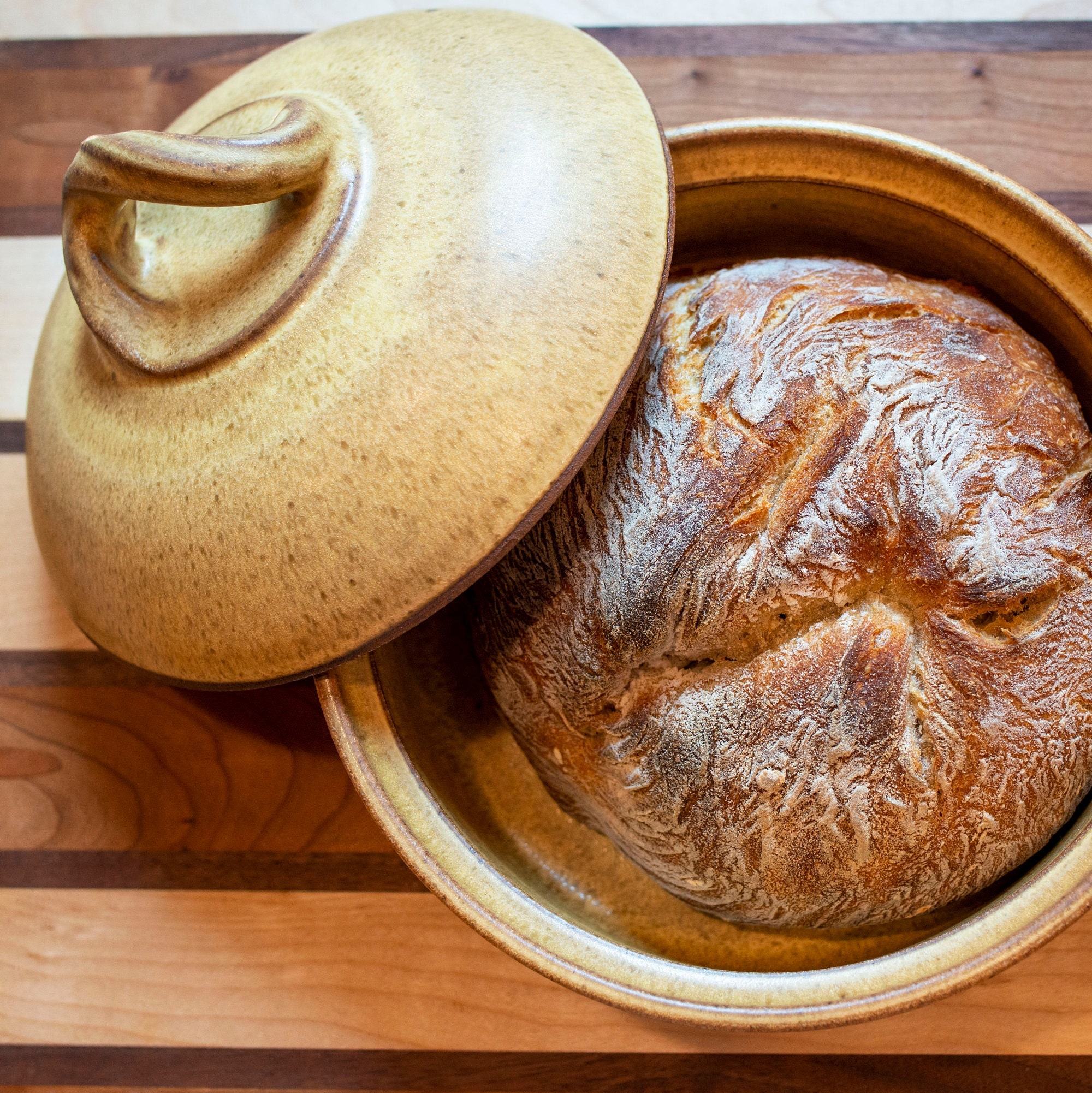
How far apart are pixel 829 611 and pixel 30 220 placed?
1055 millimetres

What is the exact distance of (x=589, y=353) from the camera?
65cm

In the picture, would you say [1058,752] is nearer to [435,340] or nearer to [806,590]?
[806,590]

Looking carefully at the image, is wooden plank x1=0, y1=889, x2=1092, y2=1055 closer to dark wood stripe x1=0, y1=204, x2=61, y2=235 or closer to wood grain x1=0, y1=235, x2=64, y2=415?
wood grain x1=0, y1=235, x2=64, y2=415

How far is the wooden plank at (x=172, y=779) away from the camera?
1.01 metres

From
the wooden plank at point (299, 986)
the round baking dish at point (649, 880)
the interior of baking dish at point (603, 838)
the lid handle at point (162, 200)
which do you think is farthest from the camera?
the wooden plank at point (299, 986)

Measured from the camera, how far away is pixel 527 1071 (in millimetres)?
962

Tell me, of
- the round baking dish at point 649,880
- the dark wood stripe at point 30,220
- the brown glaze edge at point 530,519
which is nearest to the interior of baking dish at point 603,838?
the round baking dish at point 649,880

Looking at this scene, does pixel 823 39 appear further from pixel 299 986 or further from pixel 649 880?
pixel 299 986

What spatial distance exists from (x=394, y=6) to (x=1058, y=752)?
109 cm

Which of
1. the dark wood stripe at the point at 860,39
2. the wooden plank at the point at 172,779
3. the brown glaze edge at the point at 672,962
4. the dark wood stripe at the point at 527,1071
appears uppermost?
the dark wood stripe at the point at 860,39

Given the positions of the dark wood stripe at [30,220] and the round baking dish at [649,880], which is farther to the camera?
the dark wood stripe at [30,220]

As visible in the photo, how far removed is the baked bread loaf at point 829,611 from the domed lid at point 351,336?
150 mm

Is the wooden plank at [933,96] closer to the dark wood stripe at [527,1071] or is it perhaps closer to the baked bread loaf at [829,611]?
the baked bread loaf at [829,611]

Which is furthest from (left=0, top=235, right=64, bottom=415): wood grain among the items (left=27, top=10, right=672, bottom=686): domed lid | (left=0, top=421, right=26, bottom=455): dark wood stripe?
(left=27, top=10, right=672, bottom=686): domed lid
